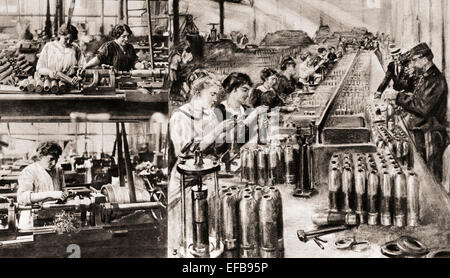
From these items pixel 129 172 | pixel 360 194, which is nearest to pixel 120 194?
pixel 129 172

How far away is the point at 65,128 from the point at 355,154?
2.45 meters

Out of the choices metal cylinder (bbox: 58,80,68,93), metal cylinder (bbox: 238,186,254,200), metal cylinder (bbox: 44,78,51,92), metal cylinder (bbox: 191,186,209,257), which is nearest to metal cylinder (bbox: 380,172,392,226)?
metal cylinder (bbox: 238,186,254,200)

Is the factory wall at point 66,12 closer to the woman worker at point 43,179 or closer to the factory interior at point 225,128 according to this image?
the factory interior at point 225,128

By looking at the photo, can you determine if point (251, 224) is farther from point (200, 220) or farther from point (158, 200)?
point (158, 200)

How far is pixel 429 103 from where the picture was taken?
4617 mm

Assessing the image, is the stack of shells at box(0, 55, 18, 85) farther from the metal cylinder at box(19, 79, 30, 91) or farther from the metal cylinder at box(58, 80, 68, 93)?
the metal cylinder at box(58, 80, 68, 93)

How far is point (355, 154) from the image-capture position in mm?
4582

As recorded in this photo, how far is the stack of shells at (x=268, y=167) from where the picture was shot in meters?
4.50

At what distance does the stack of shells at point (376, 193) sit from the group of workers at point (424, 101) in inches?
13.0

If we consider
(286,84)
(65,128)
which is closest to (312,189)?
(286,84)

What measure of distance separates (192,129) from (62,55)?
4.12 ft

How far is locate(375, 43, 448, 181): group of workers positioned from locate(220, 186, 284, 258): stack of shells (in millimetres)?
1346

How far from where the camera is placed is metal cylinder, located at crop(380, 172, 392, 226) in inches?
→ 174

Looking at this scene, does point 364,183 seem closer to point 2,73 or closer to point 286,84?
point 286,84
